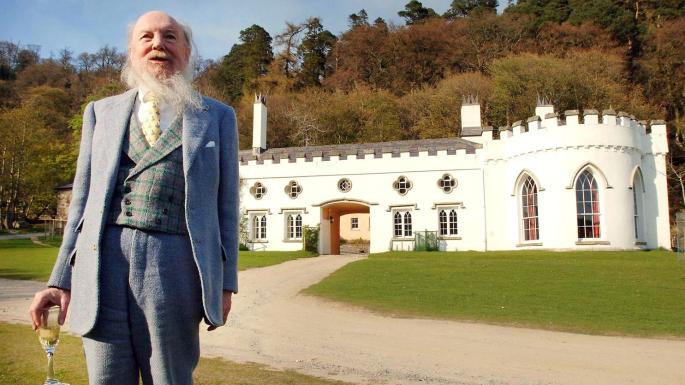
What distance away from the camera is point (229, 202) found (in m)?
2.53

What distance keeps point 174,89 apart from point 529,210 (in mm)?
21676

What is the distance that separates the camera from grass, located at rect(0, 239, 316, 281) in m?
14.7

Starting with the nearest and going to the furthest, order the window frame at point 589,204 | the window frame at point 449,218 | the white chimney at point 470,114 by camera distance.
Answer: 1. the window frame at point 589,204
2. the window frame at point 449,218
3. the white chimney at point 470,114

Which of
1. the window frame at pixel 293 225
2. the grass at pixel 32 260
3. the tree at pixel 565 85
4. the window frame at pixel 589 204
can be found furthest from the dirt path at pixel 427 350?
the tree at pixel 565 85

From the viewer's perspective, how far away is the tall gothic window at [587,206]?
20797 mm

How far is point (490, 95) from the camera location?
125 ft

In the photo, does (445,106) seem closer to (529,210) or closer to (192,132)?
(529,210)

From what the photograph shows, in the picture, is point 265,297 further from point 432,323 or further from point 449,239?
point 449,239

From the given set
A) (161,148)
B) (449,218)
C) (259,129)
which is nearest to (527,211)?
(449,218)

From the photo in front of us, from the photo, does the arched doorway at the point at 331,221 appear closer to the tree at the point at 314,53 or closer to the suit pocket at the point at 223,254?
the suit pocket at the point at 223,254

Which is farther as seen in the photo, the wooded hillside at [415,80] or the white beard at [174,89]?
the wooded hillside at [415,80]

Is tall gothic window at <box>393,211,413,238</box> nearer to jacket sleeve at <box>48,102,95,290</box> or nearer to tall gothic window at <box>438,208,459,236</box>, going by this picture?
tall gothic window at <box>438,208,459,236</box>

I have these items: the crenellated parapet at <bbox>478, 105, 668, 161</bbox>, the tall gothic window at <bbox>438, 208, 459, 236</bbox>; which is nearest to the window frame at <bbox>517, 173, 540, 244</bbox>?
the crenellated parapet at <bbox>478, 105, 668, 161</bbox>

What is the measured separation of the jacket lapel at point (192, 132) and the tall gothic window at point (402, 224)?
74.2 ft
